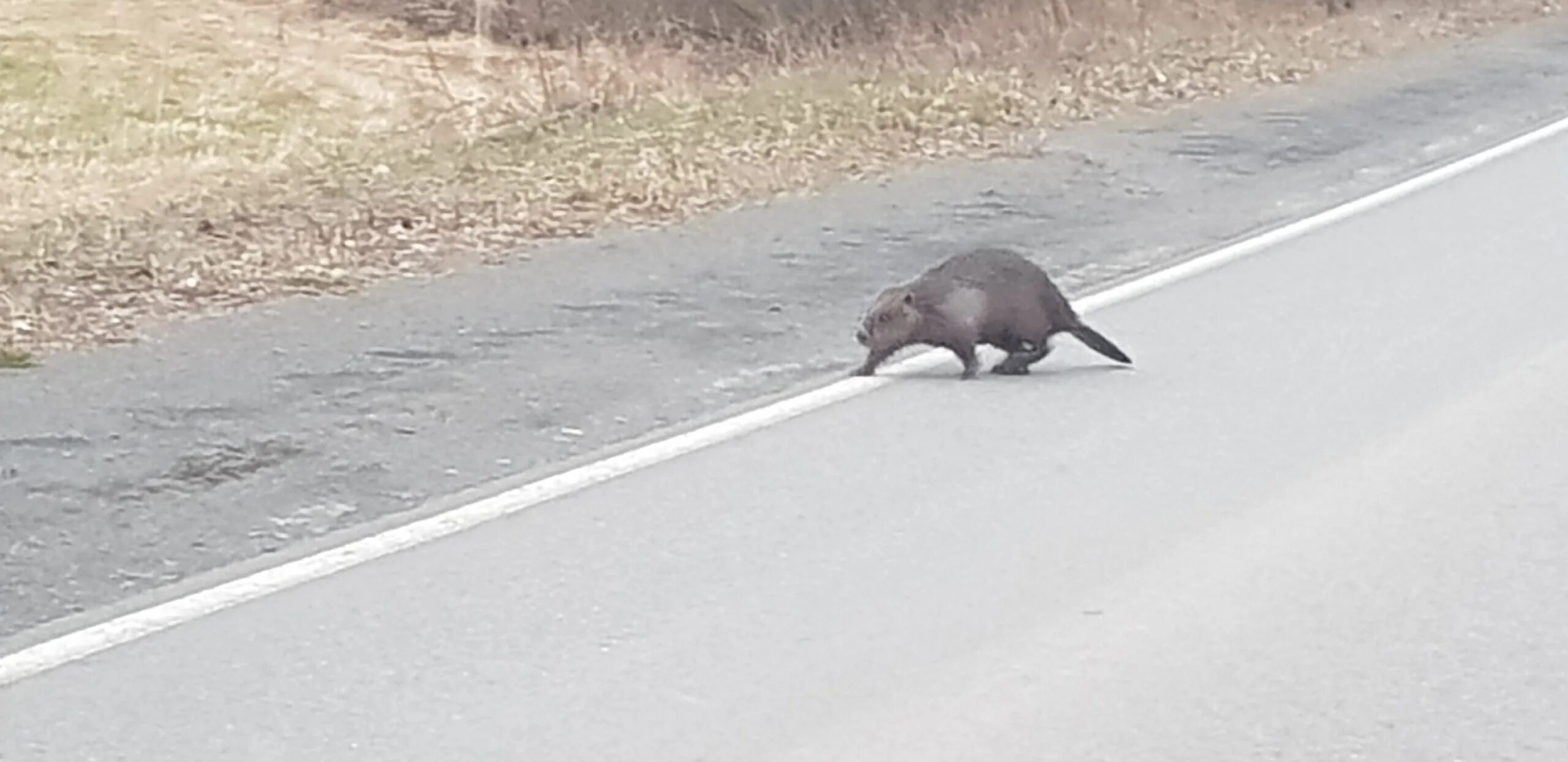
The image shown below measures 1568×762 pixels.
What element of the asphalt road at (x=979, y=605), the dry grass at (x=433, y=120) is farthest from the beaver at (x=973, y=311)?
the dry grass at (x=433, y=120)

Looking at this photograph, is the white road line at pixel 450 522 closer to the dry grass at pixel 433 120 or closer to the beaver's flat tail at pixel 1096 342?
the beaver's flat tail at pixel 1096 342

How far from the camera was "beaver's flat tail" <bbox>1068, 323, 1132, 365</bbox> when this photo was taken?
9234 mm

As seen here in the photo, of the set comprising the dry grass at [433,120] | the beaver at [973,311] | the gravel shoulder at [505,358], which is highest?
the beaver at [973,311]

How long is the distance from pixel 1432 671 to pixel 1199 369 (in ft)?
11.6

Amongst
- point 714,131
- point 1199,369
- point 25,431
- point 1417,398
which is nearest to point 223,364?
point 25,431

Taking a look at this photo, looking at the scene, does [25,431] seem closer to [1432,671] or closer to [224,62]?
[1432,671]

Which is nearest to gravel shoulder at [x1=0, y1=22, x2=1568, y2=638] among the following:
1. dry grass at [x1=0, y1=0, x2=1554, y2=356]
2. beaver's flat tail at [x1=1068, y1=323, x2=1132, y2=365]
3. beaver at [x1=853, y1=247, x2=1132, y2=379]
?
beaver at [x1=853, y1=247, x2=1132, y2=379]

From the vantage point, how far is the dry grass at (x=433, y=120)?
1193 centimetres

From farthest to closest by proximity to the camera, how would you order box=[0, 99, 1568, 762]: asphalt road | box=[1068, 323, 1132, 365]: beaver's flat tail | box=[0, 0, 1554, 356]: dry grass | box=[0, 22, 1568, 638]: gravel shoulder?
box=[0, 0, 1554, 356]: dry grass
box=[1068, 323, 1132, 365]: beaver's flat tail
box=[0, 22, 1568, 638]: gravel shoulder
box=[0, 99, 1568, 762]: asphalt road

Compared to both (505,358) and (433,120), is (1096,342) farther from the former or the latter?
(433,120)

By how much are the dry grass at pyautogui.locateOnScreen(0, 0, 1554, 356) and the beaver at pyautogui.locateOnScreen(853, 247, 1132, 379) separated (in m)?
2.85

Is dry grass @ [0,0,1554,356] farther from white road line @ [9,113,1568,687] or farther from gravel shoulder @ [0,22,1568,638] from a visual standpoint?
white road line @ [9,113,1568,687]

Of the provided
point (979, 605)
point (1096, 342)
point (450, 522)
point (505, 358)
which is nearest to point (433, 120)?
point (505, 358)

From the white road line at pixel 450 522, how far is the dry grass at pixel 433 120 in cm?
271
